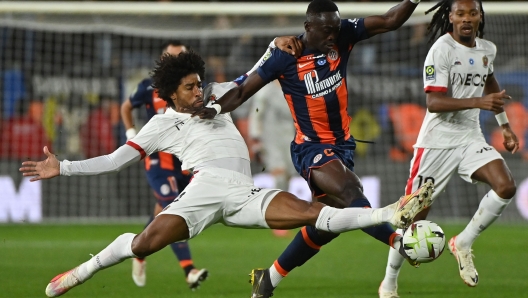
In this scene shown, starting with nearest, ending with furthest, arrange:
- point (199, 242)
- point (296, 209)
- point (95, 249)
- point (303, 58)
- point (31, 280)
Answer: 1. point (296, 209)
2. point (303, 58)
3. point (31, 280)
4. point (95, 249)
5. point (199, 242)

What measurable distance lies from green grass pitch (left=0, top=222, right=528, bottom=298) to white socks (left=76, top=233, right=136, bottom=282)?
1040 millimetres

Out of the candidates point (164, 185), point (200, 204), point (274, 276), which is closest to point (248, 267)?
point (164, 185)

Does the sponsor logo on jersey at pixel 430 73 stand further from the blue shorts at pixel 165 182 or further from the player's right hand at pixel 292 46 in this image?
the blue shorts at pixel 165 182

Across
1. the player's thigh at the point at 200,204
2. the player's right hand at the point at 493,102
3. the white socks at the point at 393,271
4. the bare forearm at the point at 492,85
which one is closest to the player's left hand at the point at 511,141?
the bare forearm at the point at 492,85

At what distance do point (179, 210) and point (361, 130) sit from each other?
9561 mm

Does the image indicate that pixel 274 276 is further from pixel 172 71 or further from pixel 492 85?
pixel 492 85

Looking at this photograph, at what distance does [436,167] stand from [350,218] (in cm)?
201

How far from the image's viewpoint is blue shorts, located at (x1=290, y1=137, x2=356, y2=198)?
6.56 meters

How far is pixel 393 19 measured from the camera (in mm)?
6688

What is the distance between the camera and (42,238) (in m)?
12.6

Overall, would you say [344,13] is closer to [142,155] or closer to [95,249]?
[95,249]

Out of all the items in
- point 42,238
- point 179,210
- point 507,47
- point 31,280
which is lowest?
point 42,238

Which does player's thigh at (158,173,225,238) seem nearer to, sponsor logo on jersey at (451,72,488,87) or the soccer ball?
the soccer ball

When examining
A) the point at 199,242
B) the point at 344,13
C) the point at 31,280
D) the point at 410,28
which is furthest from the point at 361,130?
the point at 31,280
